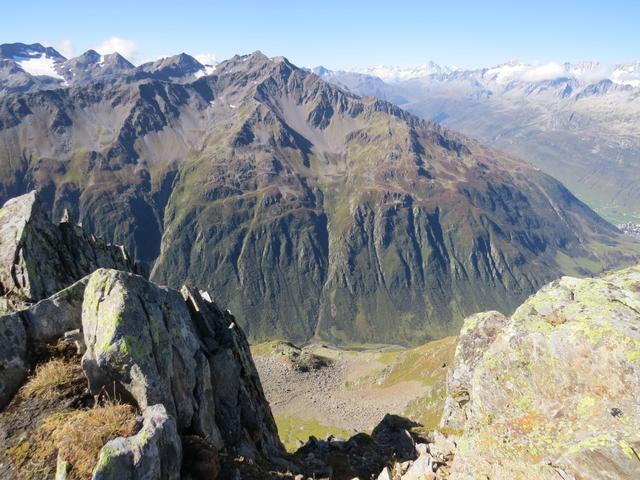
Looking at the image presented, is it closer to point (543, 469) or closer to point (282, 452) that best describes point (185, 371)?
point (282, 452)

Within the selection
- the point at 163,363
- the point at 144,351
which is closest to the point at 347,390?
the point at 163,363

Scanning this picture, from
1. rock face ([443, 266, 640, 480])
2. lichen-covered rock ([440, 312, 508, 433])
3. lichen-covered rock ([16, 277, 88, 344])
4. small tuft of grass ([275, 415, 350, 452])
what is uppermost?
lichen-covered rock ([16, 277, 88, 344])

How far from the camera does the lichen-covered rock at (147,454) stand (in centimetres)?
1501

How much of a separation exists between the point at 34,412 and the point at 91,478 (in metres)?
6.34

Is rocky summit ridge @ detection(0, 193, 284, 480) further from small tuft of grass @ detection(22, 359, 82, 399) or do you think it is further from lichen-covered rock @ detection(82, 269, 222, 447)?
small tuft of grass @ detection(22, 359, 82, 399)

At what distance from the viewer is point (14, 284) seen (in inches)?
1300

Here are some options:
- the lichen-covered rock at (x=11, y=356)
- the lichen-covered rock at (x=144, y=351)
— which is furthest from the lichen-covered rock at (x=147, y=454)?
the lichen-covered rock at (x=11, y=356)

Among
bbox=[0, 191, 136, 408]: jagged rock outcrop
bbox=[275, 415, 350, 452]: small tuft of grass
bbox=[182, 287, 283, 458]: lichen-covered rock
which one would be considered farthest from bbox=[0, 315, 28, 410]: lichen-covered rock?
bbox=[275, 415, 350, 452]: small tuft of grass

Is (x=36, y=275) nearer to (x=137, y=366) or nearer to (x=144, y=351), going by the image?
(x=144, y=351)

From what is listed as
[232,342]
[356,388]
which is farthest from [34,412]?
[356,388]

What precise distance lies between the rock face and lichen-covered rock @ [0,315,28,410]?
21.0 meters

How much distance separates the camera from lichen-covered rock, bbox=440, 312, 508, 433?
131 ft

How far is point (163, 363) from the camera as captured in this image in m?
23.1

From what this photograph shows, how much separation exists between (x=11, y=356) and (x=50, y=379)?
248 centimetres
